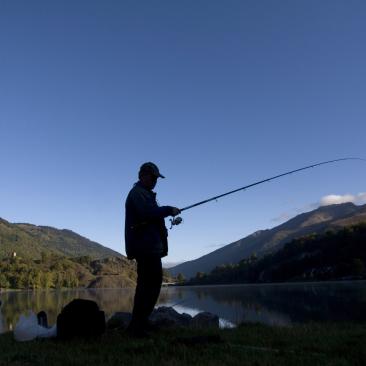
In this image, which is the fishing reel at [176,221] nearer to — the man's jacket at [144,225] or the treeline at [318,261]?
the man's jacket at [144,225]

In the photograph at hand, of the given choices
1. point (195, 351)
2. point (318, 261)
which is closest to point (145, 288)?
point (195, 351)

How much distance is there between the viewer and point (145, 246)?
729cm

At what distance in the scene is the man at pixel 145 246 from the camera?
286 inches

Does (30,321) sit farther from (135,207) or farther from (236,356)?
(236,356)

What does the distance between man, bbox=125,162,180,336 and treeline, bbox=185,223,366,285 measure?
118547mm

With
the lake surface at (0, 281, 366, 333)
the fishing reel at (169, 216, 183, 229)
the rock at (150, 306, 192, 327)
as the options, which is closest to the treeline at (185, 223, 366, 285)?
the lake surface at (0, 281, 366, 333)

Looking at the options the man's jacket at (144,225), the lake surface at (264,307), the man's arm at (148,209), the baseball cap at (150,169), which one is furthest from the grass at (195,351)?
the lake surface at (264,307)

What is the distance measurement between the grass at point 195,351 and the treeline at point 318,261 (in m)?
119

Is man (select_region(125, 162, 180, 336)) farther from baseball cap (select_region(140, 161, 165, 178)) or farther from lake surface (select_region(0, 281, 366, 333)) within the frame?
lake surface (select_region(0, 281, 366, 333))

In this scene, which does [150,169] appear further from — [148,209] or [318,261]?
[318,261]

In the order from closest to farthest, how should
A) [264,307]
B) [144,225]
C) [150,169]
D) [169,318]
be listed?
[144,225] < [150,169] < [169,318] < [264,307]

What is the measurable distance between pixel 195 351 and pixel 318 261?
146371 millimetres

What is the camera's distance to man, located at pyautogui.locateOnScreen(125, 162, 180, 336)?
7254mm

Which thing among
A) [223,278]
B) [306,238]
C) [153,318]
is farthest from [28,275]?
[153,318]
